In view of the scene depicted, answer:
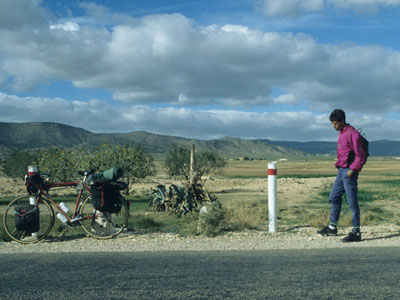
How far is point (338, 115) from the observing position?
8000 millimetres

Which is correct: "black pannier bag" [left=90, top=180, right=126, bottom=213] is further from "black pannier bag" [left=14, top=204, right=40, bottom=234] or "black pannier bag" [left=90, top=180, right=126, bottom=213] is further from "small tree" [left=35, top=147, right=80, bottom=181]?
"small tree" [left=35, top=147, right=80, bottom=181]

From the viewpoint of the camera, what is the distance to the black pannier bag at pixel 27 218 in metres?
7.63

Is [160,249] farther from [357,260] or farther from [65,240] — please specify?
[357,260]

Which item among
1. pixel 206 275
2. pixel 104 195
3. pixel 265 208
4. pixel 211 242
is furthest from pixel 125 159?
pixel 206 275

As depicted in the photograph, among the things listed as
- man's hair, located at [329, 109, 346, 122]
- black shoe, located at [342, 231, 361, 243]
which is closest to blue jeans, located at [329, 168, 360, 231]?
black shoe, located at [342, 231, 361, 243]

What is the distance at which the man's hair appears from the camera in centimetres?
800

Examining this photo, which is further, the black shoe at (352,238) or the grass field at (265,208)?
the grass field at (265,208)

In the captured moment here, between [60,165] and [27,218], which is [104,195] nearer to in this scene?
[27,218]

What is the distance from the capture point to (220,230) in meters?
8.65

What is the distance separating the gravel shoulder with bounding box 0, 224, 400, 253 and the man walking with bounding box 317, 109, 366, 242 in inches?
10.3

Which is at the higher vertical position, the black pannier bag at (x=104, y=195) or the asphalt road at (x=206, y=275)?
the black pannier bag at (x=104, y=195)

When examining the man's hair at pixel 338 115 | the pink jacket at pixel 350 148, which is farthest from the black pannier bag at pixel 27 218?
the man's hair at pixel 338 115

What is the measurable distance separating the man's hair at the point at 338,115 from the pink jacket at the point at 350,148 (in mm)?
176

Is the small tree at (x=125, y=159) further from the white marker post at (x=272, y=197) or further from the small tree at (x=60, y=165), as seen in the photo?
the white marker post at (x=272, y=197)
